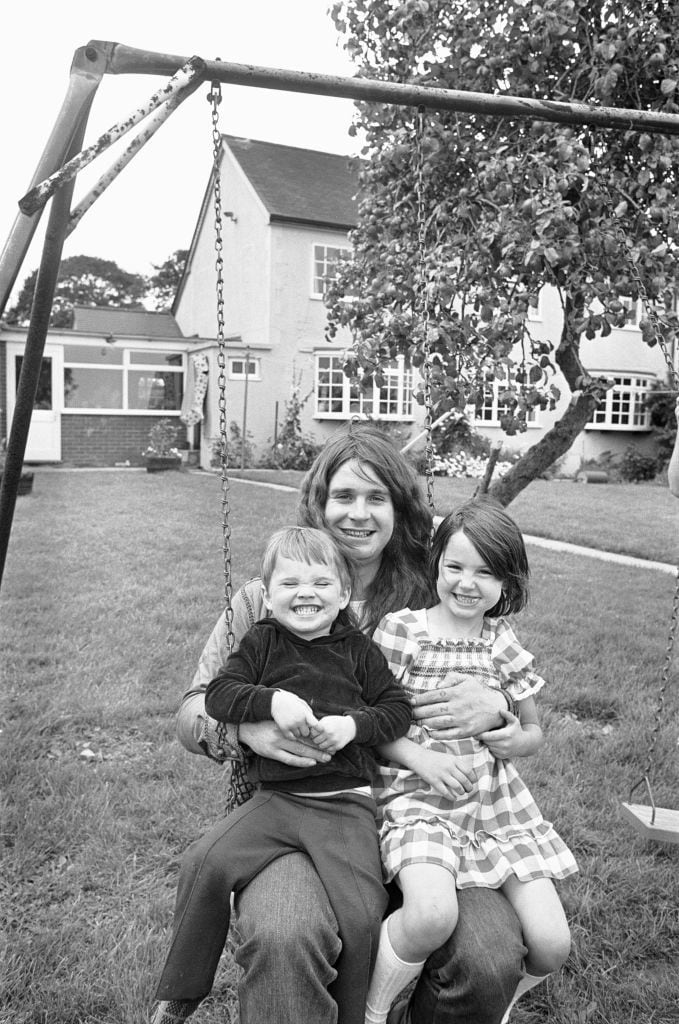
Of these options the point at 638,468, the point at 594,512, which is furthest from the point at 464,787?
the point at 638,468

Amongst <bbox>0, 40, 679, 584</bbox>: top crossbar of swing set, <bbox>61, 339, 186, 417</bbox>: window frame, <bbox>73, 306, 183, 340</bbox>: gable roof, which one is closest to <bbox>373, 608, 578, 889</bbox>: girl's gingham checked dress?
<bbox>0, 40, 679, 584</bbox>: top crossbar of swing set

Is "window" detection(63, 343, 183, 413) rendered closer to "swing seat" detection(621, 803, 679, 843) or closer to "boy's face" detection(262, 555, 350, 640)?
"swing seat" detection(621, 803, 679, 843)

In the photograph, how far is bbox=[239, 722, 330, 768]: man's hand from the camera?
1976 millimetres

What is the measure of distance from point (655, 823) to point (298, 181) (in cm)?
1893

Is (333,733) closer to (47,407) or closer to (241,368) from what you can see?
(241,368)

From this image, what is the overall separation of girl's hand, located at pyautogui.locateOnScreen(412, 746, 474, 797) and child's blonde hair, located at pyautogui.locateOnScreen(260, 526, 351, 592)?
452mm

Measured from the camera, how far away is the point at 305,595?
82.8 inches

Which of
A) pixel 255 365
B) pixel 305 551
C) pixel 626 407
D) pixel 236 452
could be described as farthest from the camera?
pixel 626 407

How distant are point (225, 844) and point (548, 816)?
75.0 inches

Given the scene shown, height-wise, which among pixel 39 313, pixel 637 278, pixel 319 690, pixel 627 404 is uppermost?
pixel 627 404

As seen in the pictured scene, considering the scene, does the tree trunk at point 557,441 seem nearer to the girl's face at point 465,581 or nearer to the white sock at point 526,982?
the girl's face at point 465,581

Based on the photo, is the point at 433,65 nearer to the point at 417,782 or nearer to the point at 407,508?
the point at 407,508

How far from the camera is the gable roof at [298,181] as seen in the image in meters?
18.2

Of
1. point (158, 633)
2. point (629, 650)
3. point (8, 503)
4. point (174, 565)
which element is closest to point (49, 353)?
point (174, 565)
